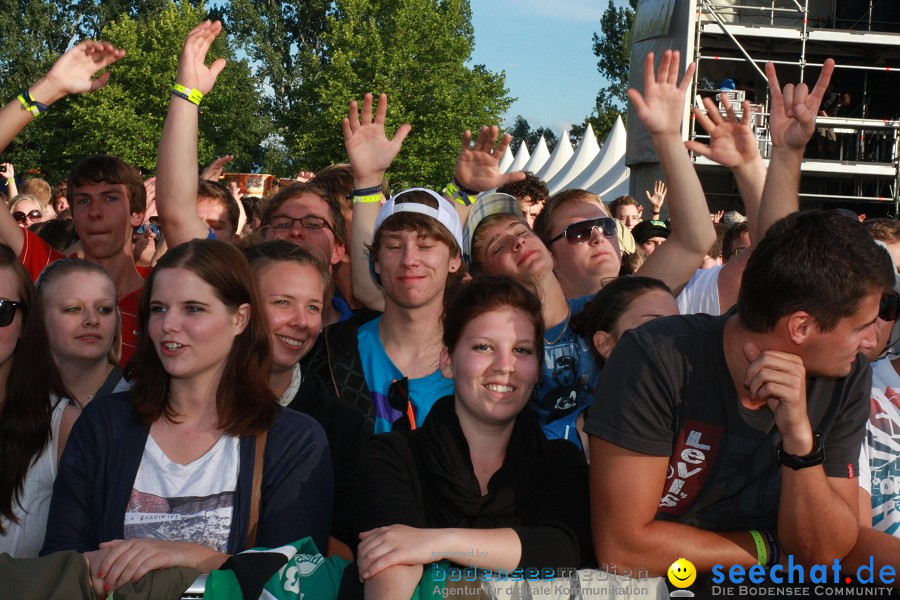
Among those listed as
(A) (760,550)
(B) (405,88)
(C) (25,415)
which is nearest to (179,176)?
(C) (25,415)

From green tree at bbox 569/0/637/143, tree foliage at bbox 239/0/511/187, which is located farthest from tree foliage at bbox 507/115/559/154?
tree foliage at bbox 239/0/511/187

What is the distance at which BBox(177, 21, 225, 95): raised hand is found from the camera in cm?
430

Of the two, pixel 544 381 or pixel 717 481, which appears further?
pixel 544 381

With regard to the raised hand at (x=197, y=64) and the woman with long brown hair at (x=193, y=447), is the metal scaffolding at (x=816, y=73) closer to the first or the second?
the raised hand at (x=197, y=64)

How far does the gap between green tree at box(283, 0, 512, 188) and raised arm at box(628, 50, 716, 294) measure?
3190 cm

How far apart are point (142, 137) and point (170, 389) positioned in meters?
36.4

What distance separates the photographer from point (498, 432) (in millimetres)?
2842

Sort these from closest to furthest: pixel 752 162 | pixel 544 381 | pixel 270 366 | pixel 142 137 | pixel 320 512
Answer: pixel 320 512 < pixel 270 366 < pixel 544 381 < pixel 752 162 < pixel 142 137

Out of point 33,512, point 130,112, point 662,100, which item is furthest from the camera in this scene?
point 130,112

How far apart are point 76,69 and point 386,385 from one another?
2.49m

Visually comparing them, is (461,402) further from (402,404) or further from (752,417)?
(752,417)

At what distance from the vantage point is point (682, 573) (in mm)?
2455

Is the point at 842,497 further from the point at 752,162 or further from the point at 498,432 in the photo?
the point at 752,162

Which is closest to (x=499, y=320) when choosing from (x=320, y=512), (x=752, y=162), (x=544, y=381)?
(x=544, y=381)
